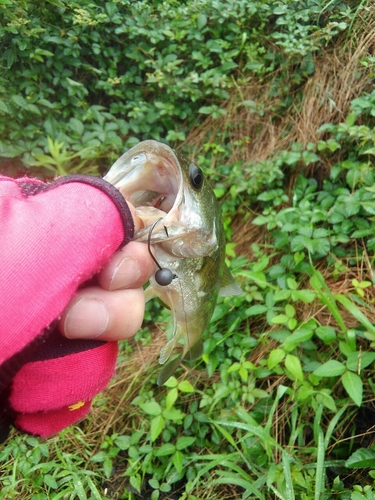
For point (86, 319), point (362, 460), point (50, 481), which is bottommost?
point (50, 481)

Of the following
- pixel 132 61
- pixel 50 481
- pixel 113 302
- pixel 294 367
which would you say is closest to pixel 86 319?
pixel 113 302

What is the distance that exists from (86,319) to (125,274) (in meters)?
0.14

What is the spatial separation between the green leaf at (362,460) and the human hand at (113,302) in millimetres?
1137

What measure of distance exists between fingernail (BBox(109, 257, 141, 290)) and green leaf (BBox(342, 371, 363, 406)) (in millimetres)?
1044

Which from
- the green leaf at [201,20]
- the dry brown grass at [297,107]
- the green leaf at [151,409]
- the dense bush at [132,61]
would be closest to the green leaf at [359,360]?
the green leaf at [151,409]

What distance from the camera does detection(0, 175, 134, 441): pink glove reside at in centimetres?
89

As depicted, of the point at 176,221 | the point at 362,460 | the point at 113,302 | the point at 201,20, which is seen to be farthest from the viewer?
the point at 201,20

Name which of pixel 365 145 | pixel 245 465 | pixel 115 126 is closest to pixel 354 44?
pixel 365 145

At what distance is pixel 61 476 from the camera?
2008 millimetres

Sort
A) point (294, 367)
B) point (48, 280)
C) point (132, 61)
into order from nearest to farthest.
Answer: point (48, 280) < point (294, 367) < point (132, 61)

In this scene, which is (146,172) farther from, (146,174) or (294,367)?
(294,367)

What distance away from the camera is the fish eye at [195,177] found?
1.24m

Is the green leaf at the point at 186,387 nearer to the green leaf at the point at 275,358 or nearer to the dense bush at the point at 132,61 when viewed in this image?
the green leaf at the point at 275,358

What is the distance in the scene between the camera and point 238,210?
289cm
